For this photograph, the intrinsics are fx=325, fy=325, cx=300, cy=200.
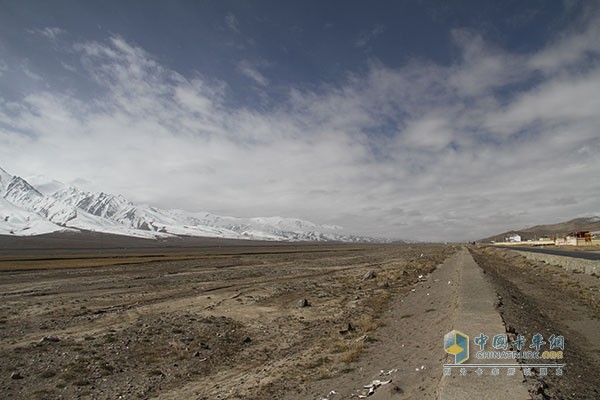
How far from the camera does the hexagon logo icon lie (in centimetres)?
883

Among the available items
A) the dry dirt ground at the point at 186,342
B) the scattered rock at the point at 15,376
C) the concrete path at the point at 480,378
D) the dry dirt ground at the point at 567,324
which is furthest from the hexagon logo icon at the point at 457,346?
the scattered rock at the point at 15,376

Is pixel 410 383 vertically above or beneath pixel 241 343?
above

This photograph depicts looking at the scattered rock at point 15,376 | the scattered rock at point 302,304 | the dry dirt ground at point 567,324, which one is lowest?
the scattered rock at point 15,376

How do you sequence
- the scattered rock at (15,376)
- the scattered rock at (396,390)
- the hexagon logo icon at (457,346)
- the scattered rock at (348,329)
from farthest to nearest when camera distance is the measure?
1. the scattered rock at (348,329)
2. the scattered rock at (15,376)
3. the hexagon logo icon at (457,346)
4. the scattered rock at (396,390)

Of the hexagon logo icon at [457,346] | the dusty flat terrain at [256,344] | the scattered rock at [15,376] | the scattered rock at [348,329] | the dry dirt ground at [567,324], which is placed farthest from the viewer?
the scattered rock at [348,329]

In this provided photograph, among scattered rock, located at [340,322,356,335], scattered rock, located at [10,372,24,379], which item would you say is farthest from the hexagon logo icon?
scattered rock, located at [10,372,24,379]

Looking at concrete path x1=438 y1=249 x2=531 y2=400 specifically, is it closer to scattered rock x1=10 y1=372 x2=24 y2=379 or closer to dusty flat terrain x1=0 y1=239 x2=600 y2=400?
dusty flat terrain x1=0 y1=239 x2=600 y2=400

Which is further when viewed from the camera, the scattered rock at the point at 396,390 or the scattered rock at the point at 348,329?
the scattered rock at the point at 348,329

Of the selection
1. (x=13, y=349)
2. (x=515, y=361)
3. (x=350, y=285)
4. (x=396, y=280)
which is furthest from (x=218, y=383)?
(x=396, y=280)

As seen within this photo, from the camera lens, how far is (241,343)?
549 inches

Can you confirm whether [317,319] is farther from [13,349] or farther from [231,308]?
[13,349]

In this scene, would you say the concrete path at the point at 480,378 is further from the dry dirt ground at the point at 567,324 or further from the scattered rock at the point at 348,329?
the scattered rock at the point at 348,329

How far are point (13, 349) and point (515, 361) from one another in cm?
1745

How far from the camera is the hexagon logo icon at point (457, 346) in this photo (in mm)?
8830
